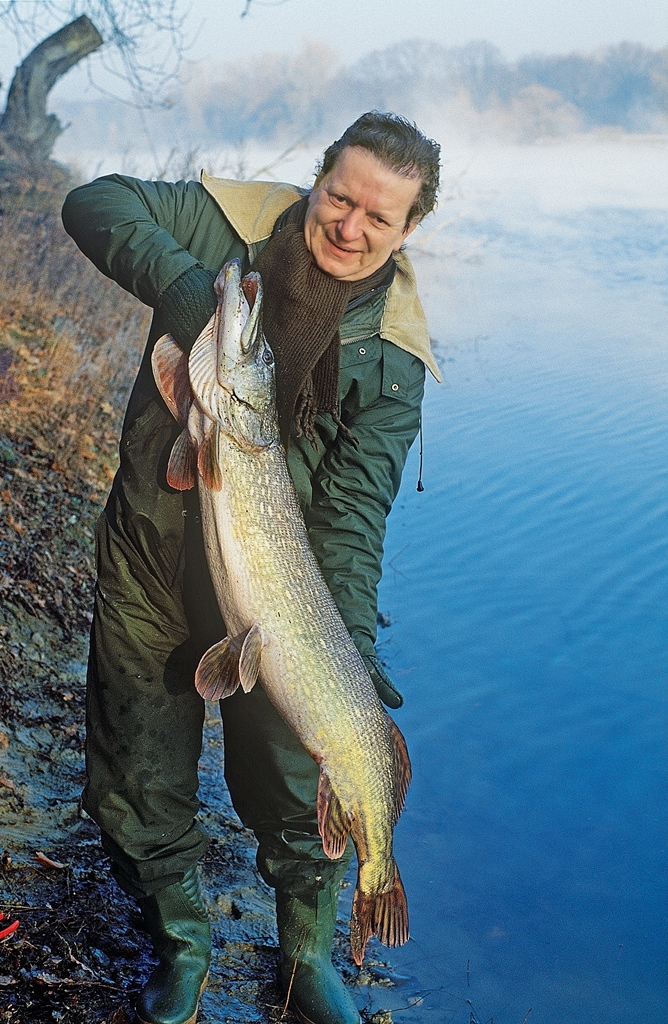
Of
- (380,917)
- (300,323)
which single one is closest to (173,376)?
(300,323)

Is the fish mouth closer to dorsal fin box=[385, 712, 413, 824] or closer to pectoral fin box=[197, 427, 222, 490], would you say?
pectoral fin box=[197, 427, 222, 490]

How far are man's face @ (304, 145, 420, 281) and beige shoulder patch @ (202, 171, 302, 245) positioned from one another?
0.19 metres

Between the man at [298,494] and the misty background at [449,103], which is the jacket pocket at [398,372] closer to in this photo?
the man at [298,494]

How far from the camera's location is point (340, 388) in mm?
2672

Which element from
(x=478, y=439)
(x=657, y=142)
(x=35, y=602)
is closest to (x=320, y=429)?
(x=35, y=602)

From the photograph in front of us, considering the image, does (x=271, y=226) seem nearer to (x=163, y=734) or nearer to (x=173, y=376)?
(x=173, y=376)

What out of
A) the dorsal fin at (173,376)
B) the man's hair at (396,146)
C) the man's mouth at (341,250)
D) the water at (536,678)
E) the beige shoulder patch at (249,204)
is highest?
the man's hair at (396,146)

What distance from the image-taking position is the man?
2.54 meters

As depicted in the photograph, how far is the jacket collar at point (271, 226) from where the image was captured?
2.71m

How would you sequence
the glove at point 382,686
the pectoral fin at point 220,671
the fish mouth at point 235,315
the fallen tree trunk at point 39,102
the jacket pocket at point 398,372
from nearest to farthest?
the fish mouth at point 235,315
the pectoral fin at point 220,671
the glove at point 382,686
the jacket pocket at point 398,372
the fallen tree trunk at point 39,102

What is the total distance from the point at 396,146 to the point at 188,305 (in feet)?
2.37

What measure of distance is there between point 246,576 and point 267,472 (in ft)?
0.93

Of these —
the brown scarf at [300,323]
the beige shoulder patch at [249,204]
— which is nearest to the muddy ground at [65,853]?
the brown scarf at [300,323]

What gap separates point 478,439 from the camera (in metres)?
11.5
